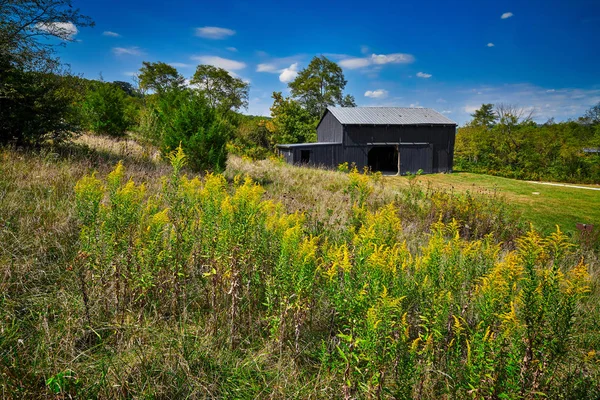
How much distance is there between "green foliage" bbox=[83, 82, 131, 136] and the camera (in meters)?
16.3

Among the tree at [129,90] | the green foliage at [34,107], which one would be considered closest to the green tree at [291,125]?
the tree at [129,90]

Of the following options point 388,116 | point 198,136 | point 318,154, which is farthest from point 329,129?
point 198,136

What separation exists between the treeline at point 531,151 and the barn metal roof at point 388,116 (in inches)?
317

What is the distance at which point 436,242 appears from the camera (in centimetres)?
272

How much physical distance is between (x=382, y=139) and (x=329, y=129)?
16.0 ft

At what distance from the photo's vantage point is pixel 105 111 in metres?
16.8

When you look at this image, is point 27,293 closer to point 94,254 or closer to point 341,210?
point 94,254

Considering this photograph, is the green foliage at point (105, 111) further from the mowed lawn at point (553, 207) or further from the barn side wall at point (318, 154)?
the mowed lawn at point (553, 207)

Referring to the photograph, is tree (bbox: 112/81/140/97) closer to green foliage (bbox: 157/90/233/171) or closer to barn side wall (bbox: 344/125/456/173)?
barn side wall (bbox: 344/125/456/173)

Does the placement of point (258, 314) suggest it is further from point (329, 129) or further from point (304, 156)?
point (329, 129)

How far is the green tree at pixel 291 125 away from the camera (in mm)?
36906

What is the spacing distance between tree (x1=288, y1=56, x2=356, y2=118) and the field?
4450 centimetres

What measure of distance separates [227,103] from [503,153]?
112ft

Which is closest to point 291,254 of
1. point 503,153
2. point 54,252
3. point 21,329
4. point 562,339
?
point 562,339
